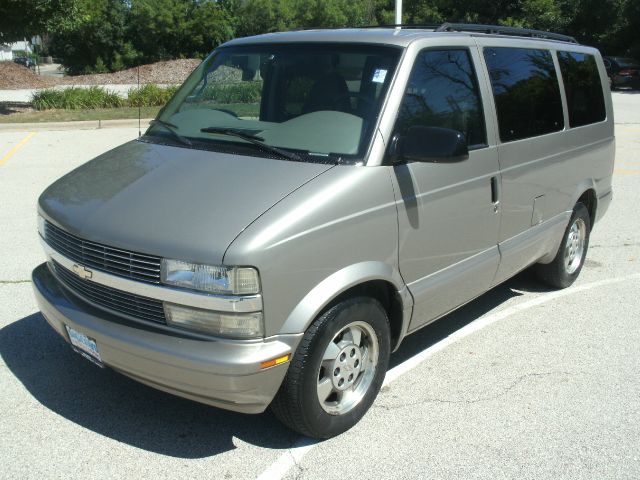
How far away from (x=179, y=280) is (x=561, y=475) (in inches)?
81.7

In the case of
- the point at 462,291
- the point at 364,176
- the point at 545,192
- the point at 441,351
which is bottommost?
the point at 441,351

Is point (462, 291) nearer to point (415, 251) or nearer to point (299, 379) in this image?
point (415, 251)

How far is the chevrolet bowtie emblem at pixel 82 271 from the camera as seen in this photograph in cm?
332

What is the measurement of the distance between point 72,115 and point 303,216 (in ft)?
53.4

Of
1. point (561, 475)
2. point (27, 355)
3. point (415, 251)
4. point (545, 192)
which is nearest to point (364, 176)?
point (415, 251)

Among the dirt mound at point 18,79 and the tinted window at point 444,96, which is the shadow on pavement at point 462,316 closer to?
the tinted window at point 444,96

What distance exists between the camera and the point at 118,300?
10.6ft

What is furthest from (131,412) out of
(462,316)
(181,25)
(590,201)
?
(181,25)

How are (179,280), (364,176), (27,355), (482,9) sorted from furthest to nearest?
(482,9) < (27,355) < (364,176) < (179,280)

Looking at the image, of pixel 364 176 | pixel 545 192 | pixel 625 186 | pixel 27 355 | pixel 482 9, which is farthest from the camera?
pixel 482 9

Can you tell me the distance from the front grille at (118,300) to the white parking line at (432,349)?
94cm

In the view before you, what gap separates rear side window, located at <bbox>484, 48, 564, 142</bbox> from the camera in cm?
446

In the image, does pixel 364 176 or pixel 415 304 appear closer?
pixel 364 176

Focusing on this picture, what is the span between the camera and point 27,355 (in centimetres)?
443
